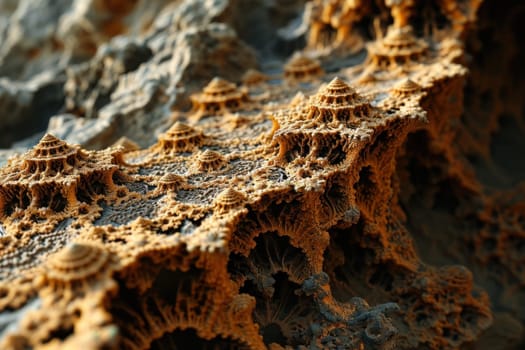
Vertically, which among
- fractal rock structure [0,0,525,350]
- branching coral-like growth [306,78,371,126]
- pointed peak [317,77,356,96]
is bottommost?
fractal rock structure [0,0,525,350]

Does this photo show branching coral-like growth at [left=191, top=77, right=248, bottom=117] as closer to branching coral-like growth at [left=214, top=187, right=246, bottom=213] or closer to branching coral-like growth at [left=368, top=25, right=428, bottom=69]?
branching coral-like growth at [left=368, top=25, right=428, bottom=69]

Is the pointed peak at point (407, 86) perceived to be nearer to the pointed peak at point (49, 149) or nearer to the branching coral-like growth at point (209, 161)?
the branching coral-like growth at point (209, 161)

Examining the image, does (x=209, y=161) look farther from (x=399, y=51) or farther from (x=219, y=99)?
(x=399, y=51)

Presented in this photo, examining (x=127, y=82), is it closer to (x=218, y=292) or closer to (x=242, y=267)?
(x=242, y=267)

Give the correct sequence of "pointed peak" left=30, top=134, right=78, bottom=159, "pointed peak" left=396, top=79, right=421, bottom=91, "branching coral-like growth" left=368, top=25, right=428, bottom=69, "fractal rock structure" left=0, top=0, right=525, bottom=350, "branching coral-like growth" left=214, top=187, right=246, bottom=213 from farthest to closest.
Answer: "branching coral-like growth" left=368, top=25, right=428, bottom=69
"pointed peak" left=396, top=79, right=421, bottom=91
"pointed peak" left=30, top=134, right=78, bottom=159
"branching coral-like growth" left=214, top=187, right=246, bottom=213
"fractal rock structure" left=0, top=0, right=525, bottom=350

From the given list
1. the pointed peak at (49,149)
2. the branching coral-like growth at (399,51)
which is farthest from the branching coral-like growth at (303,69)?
the pointed peak at (49,149)

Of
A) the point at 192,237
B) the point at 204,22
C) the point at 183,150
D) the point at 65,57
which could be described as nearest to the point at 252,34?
the point at 204,22

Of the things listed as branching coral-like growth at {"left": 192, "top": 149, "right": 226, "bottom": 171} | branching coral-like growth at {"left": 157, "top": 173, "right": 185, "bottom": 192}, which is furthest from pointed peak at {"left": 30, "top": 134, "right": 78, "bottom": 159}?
branching coral-like growth at {"left": 192, "top": 149, "right": 226, "bottom": 171}

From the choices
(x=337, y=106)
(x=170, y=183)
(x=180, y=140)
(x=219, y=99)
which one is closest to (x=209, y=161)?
(x=170, y=183)
